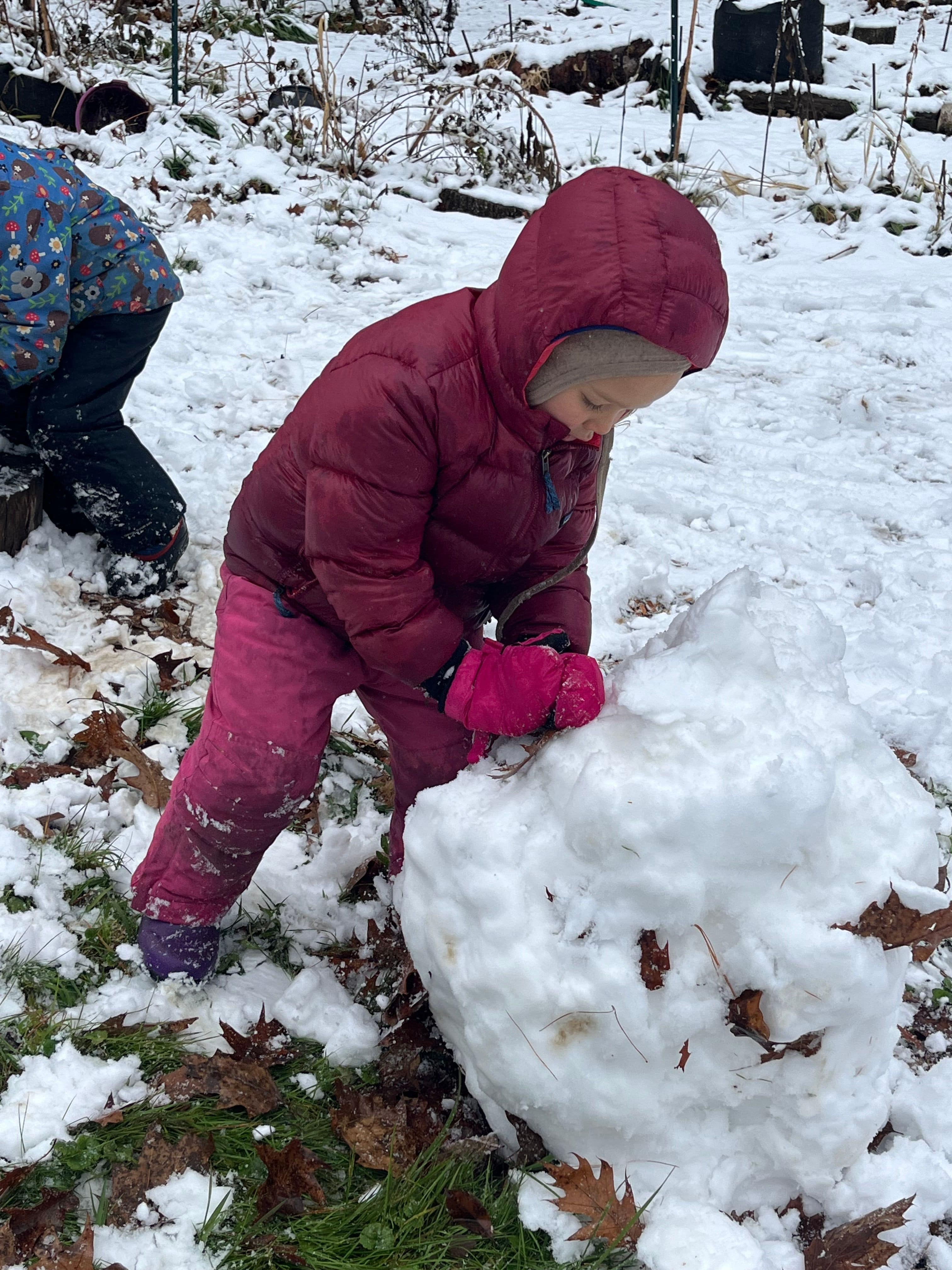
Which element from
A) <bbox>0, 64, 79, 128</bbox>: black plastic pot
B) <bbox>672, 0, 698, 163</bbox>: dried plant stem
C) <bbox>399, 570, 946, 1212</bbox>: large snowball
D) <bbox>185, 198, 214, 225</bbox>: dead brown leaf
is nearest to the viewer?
<bbox>399, 570, 946, 1212</bbox>: large snowball

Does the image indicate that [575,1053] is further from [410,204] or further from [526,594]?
[410,204]

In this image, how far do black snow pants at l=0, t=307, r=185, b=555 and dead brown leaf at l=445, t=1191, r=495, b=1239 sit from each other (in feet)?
7.01

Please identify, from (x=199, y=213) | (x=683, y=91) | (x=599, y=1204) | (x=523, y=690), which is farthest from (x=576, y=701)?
(x=683, y=91)

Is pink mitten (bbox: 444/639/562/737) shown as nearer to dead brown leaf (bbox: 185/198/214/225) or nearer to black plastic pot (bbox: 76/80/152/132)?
dead brown leaf (bbox: 185/198/214/225)

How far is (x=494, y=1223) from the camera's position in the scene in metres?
1.66

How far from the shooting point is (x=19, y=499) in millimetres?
3061

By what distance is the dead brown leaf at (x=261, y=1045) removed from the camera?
188 cm

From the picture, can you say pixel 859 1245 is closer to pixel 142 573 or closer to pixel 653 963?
pixel 653 963

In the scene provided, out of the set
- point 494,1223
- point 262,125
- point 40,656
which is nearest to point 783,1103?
point 494,1223

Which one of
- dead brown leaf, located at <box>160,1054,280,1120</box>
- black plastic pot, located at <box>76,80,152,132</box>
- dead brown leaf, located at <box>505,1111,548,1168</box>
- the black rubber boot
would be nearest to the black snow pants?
the black rubber boot

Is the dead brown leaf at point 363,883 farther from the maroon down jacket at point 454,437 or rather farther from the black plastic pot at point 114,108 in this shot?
the black plastic pot at point 114,108

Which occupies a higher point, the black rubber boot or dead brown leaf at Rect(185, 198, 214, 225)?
dead brown leaf at Rect(185, 198, 214, 225)

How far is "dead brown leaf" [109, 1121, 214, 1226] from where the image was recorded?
1.64 metres

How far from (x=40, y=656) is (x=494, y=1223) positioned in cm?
191
